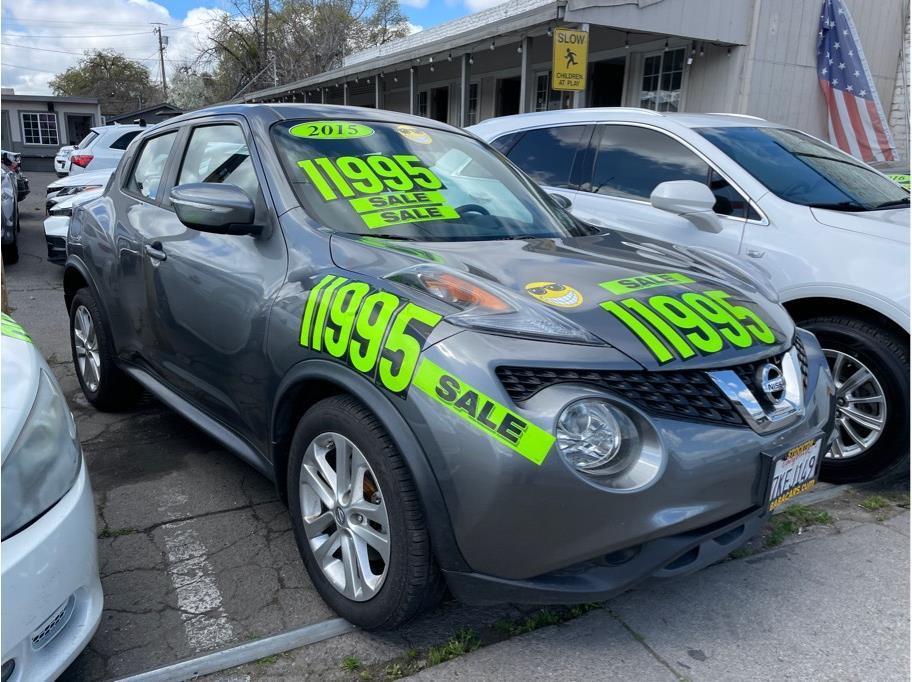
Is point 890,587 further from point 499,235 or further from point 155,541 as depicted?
point 155,541

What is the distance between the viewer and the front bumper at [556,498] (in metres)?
1.85

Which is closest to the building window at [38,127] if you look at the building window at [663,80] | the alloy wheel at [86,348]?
the building window at [663,80]

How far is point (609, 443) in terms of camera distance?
1.92 meters

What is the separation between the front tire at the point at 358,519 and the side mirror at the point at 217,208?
2.54 ft

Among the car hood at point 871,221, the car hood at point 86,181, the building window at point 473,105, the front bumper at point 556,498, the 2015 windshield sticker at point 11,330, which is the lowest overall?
the front bumper at point 556,498

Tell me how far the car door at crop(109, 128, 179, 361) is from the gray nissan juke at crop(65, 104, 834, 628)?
0.14m

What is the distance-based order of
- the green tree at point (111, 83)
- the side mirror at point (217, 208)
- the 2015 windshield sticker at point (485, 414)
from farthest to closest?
the green tree at point (111, 83)
the side mirror at point (217, 208)
the 2015 windshield sticker at point (485, 414)

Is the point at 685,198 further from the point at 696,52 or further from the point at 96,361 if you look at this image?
the point at 696,52

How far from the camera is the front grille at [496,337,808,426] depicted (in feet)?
6.30

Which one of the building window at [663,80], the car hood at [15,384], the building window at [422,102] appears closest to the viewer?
the car hood at [15,384]

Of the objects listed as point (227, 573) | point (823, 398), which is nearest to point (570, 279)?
point (823, 398)

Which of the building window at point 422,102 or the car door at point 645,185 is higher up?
the building window at point 422,102

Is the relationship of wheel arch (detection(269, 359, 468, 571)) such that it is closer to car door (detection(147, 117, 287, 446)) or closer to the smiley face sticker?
car door (detection(147, 117, 287, 446))

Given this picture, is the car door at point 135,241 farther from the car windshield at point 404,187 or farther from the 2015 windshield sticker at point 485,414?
the 2015 windshield sticker at point 485,414
